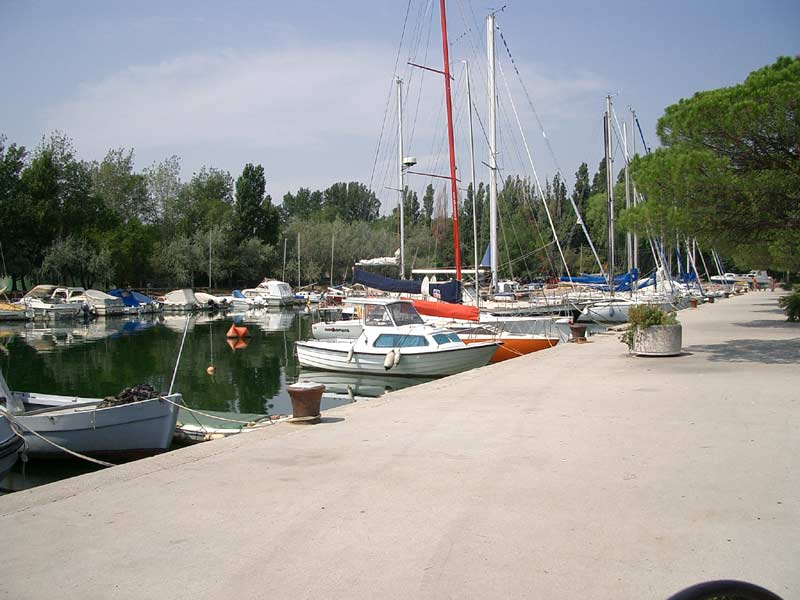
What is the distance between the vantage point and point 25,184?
74.0 m

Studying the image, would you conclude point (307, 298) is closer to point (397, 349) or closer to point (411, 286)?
point (411, 286)

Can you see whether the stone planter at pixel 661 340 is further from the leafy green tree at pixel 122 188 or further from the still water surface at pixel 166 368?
the leafy green tree at pixel 122 188

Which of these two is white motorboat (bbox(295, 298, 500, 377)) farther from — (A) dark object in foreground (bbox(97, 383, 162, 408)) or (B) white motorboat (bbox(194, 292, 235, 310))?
(B) white motorboat (bbox(194, 292, 235, 310))

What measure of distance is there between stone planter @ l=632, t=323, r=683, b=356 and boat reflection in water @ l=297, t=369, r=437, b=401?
7.09 m

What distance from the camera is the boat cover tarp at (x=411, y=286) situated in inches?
1273

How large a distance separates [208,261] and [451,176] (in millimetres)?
58297

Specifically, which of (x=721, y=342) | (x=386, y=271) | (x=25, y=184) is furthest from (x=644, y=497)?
(x=25, y=184)

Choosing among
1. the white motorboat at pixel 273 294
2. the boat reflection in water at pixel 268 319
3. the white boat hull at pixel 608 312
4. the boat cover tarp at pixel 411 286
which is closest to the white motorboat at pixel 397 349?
the boat cover tarp at pixel 411 286

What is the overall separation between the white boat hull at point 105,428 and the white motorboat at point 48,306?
171 ft

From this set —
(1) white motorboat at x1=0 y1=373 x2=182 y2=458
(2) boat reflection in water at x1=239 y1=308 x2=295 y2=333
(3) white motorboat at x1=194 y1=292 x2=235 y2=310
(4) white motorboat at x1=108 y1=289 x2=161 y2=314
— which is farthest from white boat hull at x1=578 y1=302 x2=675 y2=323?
(3) white motorboat at x1=194 y1=292 x2=235 y2=310

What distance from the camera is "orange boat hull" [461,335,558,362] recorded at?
25.3 m

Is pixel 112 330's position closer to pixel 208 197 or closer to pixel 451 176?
pixel 451 176

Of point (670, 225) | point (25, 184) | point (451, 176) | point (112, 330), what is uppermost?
point (25, 184)

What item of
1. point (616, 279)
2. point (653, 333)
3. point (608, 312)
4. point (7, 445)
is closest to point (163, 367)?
point (7, 445)
